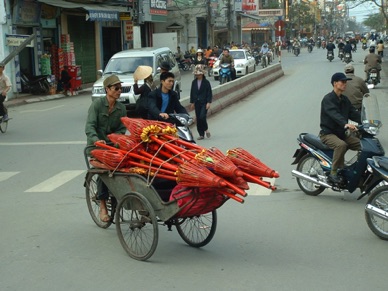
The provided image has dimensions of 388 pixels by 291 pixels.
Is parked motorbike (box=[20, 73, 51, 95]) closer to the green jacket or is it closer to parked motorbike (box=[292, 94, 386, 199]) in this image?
parked motorbike (box=[292, 94, 386, 199])

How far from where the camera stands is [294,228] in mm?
7703

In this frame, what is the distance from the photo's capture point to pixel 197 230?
7.14 meters

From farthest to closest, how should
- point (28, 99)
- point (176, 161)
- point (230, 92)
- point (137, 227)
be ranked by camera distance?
point (28, 99) < point (230, 92) < point (137, 227) < point (176, 161)

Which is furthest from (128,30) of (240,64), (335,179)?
(335,179)

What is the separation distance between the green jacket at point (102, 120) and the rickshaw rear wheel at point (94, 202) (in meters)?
0.51

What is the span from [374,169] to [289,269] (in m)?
1.89

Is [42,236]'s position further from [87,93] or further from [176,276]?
[87,93]

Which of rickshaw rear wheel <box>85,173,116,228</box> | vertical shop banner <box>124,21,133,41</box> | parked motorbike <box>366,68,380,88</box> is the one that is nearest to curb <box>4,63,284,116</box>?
parked motorbike <box>366,68,380,88</box>

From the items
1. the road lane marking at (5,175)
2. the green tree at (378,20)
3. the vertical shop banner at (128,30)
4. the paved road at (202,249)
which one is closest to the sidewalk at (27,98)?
the vertical shop banner at (128,30)

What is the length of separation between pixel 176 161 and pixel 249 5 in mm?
81409

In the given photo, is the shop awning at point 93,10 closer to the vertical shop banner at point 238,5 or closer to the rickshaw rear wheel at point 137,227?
the rickshaw rear wheel at point 137,227

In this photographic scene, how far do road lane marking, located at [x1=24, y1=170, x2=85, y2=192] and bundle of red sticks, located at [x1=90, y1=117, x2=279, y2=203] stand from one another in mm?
3423

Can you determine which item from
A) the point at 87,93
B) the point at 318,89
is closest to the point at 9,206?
the point at 318,89

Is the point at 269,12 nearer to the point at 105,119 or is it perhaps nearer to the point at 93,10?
the point at 93,10
